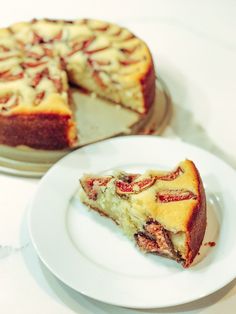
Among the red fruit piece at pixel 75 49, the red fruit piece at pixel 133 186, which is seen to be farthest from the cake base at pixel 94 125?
the red fruit piece at pixel 133 186

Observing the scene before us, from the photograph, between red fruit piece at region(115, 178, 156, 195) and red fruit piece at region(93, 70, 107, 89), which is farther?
red fruit piece at region(93, 70, 107, 89)

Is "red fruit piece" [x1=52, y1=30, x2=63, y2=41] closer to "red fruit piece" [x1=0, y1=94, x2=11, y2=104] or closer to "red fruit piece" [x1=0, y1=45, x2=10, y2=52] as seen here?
"red fruit piece" [x1=0, y1=45, x2=10, y2=52]

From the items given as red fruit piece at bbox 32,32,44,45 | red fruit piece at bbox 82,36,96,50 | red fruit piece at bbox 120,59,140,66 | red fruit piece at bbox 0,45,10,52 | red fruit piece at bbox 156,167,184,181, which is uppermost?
red fruit piece at bbox 156,167,184,181

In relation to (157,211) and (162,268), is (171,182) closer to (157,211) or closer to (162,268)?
(157,211)

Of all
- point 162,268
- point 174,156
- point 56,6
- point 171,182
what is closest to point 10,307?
point 162,268

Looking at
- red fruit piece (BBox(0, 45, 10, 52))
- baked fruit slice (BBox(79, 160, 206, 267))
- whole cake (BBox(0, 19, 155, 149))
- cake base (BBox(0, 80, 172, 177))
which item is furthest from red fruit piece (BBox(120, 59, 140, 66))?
baked fruit slice (BBox(79, 160, 206, 267))

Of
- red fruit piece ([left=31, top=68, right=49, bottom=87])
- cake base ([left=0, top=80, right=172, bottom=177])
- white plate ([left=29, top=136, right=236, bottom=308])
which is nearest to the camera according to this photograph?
white plate ([left=29, top=136, right=236, bottom=308])
